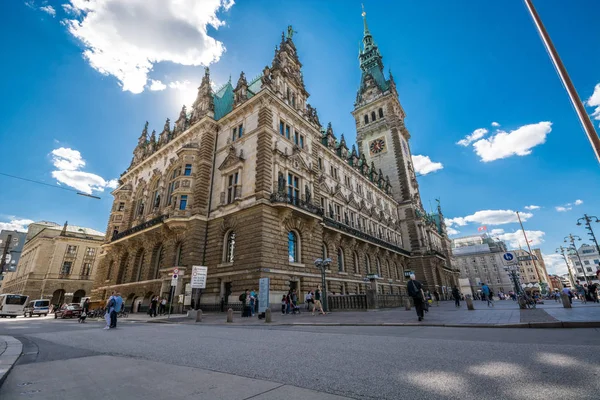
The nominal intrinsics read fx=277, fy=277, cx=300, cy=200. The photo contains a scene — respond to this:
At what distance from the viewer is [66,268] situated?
54.5 metres

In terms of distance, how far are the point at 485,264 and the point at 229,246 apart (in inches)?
3803

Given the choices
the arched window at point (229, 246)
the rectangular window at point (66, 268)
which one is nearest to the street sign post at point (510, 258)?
the arched window at point (229, 246)

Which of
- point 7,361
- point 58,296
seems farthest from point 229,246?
point 58,296

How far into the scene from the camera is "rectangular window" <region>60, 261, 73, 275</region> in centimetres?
5370

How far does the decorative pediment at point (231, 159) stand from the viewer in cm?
2561

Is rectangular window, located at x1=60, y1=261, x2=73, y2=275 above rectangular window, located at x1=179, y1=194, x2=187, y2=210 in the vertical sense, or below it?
below

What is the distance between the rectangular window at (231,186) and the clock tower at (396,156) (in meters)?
36.2

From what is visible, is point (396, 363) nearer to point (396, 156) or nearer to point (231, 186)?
point (231, 186)

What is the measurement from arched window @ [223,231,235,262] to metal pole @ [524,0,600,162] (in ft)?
69.9

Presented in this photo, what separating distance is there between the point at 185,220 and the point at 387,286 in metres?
28.5

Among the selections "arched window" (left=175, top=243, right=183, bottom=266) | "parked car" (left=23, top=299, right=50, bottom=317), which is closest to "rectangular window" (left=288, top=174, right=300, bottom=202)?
"arched window" (left=175, top=243, right=183, bottom=266)

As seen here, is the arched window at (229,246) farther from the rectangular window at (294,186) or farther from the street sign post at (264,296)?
the street sign post at (264,296)

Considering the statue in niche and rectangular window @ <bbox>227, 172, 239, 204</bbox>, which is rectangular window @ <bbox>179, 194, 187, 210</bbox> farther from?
the statue in niche

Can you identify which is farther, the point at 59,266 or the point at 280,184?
the point at 59,266
